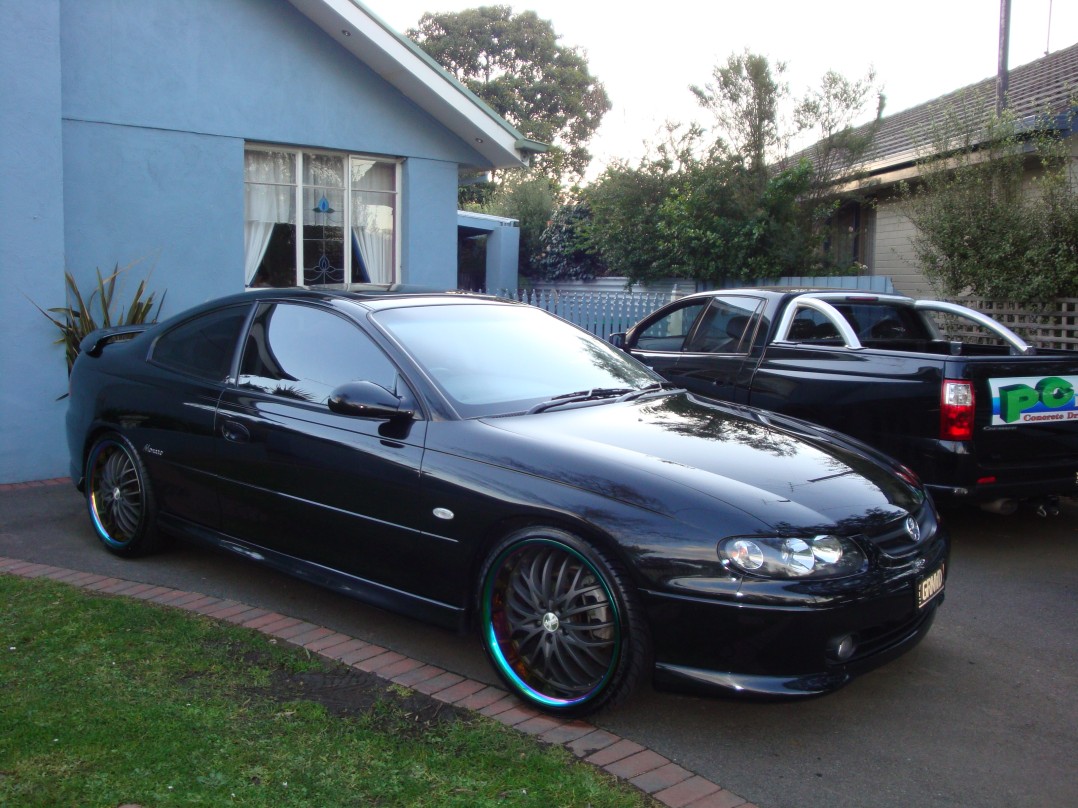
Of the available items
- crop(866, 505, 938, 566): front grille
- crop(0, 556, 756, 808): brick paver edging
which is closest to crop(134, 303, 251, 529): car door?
crop(0, 556, 756, 808): brick paver edging

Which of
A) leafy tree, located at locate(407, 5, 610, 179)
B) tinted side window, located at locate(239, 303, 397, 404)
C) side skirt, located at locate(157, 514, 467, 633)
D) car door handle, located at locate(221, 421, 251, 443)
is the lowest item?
side skirt, located at locate(157, 514, 467, 633)

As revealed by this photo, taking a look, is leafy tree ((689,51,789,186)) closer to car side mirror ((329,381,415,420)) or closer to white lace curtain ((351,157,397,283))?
white lace curtain ((351,157,397,283))

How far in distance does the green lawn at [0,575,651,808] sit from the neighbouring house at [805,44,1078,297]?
10.1 m

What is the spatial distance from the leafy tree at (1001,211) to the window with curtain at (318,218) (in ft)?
Answer: 20.4

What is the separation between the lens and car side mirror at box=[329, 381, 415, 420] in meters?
4.11

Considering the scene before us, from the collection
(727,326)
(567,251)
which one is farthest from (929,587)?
(567,251)

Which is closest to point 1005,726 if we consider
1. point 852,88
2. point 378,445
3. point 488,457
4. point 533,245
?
point 488,457

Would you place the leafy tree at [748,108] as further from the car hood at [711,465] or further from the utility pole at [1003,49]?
the car hood at [711,465]

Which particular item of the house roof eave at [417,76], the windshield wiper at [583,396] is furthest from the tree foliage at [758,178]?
the windshield wiper at [583,396]

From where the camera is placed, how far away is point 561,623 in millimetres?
3652

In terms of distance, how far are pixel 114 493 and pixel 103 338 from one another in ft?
3.50

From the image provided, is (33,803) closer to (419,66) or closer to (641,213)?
(419,66)

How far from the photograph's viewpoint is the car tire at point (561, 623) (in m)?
3.47

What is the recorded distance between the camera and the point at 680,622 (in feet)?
11.1
